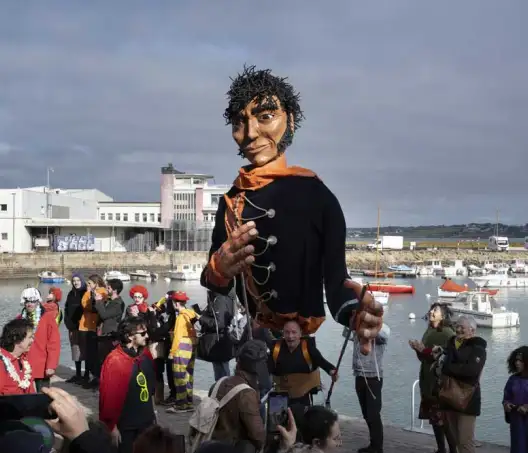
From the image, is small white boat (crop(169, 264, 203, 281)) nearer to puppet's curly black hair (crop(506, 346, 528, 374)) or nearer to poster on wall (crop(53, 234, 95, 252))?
poster on wall (crop(53, 234, 95, 252))

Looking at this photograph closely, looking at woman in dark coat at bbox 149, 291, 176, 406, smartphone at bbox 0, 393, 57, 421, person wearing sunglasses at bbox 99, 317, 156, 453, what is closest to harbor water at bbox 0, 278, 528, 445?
woman in dark coat at bbox 149, 291, 176, 406

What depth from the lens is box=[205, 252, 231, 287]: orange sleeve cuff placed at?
Result: 4.49 metres

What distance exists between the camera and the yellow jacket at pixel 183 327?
27.6ft

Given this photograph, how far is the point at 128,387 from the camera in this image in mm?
5266

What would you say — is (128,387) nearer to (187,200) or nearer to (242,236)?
(242,236)

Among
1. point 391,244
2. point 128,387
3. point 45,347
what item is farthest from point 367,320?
point 391,244

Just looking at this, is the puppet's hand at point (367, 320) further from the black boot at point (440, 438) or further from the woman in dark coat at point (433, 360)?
the black boot at point (440, 438)

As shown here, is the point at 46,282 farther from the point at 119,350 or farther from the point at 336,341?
the point at 119,350

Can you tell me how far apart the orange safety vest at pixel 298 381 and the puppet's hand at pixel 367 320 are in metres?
0.93

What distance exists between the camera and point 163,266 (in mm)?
59844

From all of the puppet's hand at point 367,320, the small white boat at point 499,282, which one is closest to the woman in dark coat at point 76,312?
the puppet's hand at point 367,320

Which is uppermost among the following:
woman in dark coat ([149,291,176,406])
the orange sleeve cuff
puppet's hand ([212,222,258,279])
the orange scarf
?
the orange scarf

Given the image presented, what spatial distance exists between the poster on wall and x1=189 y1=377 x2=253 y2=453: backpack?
57033mm

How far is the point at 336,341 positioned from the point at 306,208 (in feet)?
61.6
